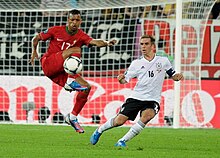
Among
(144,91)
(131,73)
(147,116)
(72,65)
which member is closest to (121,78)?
(131,73)

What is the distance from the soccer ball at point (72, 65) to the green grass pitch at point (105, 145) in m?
1.11

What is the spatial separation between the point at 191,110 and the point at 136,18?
3.05 m

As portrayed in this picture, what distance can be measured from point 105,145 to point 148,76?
118cm

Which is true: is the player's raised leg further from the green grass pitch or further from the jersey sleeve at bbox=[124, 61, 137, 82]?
the jersey sleeve at bbox=[124, 61, 137, 82]

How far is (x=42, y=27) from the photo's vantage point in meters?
20.5

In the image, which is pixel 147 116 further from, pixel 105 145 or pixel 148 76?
pixel 105 145

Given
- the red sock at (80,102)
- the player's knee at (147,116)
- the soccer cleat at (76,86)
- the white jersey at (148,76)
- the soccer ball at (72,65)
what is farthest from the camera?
the red sock at (80,102)

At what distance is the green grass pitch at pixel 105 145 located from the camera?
32.6ft

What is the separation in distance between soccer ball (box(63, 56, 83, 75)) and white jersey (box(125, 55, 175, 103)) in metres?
1.63

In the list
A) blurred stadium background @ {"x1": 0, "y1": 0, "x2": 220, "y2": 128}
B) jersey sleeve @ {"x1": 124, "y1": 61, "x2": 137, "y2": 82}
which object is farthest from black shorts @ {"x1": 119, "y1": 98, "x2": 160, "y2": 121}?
blurred stadium background @ {"x1": 0, "y1": 0, "x2": 220, "y2": 128}

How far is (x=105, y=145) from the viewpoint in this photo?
38.3 feet

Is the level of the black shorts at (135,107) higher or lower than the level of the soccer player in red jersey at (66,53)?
lower

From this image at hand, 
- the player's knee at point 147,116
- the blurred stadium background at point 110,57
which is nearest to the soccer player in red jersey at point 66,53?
the player's knee at point 147,116

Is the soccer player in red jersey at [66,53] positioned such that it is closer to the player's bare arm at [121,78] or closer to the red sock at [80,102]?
the red sock at [80,102]
